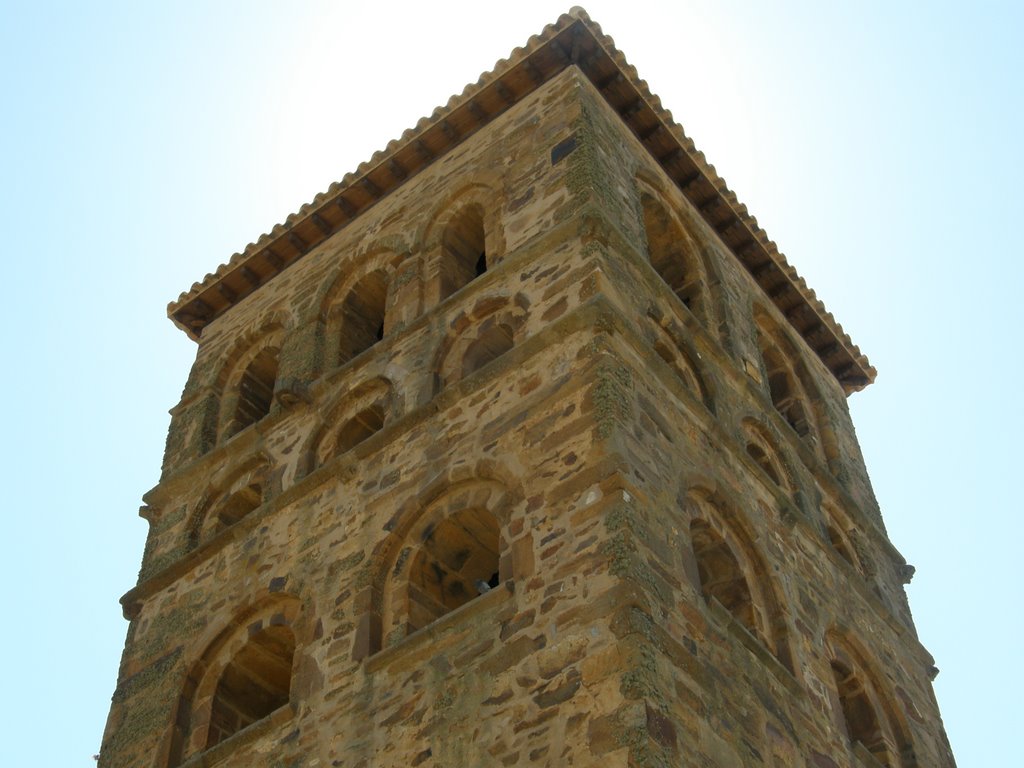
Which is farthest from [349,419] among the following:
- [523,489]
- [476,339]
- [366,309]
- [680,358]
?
[523,489]

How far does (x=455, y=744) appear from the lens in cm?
790

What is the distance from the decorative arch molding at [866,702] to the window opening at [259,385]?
5.91 metres

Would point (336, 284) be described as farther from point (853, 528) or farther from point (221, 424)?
point (853, 528)

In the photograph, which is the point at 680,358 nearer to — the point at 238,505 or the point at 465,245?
the point at 465,245

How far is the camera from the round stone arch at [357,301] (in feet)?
43.6

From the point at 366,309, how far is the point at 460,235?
120cm

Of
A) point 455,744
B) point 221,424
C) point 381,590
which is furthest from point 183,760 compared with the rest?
point 221,424

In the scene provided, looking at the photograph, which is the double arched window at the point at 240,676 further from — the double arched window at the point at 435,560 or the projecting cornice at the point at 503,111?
the projecting cornice at the point at 503,111

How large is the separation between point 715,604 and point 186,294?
847 centimetres

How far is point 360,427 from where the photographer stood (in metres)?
11.6

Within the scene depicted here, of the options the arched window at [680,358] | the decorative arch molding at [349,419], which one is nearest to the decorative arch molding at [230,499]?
the decorative arch molding at [349,419]

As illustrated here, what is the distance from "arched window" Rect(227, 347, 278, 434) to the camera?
13.8 metres

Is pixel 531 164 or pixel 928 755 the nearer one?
pixel 928 755

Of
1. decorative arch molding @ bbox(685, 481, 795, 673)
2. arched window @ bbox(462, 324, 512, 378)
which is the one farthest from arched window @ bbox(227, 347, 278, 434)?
decorative arch molding @ bbox(685, 481, 795, 673)
